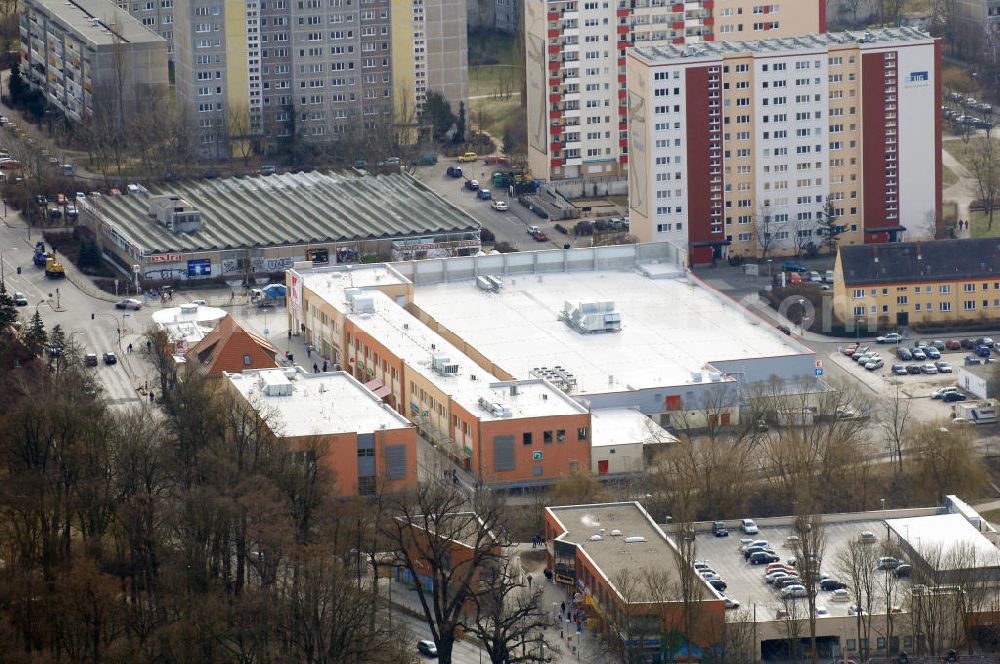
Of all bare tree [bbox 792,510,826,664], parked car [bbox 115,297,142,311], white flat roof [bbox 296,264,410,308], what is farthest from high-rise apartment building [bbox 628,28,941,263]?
bare tree [bbox 792,510,826,664]

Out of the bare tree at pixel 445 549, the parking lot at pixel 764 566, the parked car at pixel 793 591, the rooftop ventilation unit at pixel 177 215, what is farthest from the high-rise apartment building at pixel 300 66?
the parked car at pixel 793 591

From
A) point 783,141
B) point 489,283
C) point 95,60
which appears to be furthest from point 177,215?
point 783,141

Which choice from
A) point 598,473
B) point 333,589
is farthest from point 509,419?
point 333,589

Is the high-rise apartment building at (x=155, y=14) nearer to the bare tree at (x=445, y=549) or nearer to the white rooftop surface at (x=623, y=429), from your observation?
the white rooftop surface at (x=623, y=429)

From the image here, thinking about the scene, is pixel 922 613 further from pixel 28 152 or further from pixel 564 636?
pixel 28 152

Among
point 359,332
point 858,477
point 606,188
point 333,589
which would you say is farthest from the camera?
point 606,188
